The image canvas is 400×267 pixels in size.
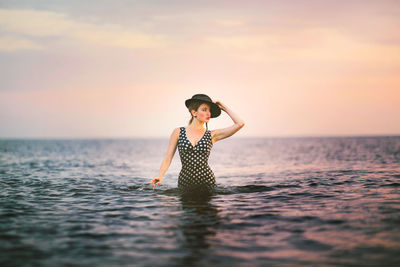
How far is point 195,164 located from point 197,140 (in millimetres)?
615

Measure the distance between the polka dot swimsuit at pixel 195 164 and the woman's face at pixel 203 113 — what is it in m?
0.38

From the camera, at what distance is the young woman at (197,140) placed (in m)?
9.31

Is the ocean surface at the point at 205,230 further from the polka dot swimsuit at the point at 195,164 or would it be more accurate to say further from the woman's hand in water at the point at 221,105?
the woman's hand in water at the point at 221,105

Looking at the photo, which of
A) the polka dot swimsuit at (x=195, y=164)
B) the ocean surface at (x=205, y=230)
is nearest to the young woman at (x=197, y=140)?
the polka dot swimsuit at (x=195, y=164)

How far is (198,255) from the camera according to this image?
5.28m

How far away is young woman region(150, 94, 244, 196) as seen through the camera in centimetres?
931

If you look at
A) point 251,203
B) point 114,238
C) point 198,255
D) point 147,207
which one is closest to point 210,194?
point 251,203

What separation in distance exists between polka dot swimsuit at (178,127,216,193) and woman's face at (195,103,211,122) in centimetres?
38

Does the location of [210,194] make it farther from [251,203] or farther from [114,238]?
[114,238]

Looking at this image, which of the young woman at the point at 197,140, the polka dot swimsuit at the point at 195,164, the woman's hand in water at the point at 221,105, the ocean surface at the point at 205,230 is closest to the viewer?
the ocean surface at the point at 205,230

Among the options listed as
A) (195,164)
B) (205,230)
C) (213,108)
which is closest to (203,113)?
(213,108)

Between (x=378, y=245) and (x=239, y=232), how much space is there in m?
2.20

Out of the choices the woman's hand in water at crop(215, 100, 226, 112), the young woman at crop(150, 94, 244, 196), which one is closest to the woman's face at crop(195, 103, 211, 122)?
the young woman at crop(150, 94, 244, 196)

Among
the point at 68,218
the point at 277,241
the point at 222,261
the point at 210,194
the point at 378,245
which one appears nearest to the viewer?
the point at 222,261
